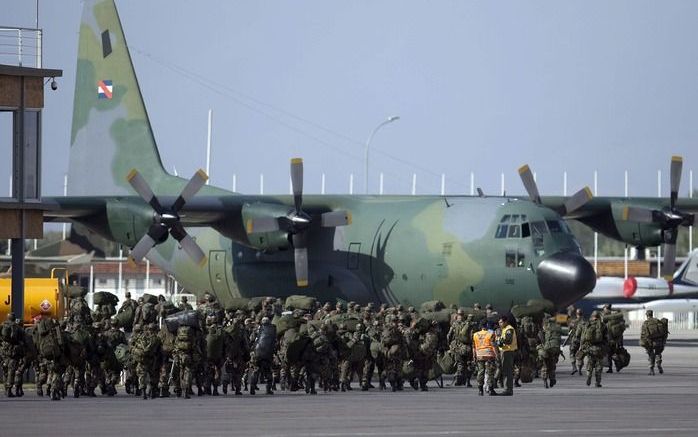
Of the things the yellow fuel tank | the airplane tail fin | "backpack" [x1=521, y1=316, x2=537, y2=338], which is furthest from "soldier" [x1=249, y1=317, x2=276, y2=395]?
the airplane tail fin

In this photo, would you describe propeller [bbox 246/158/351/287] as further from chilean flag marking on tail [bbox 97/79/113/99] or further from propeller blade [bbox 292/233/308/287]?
chilean flag marking on tail [bbox 97/79/113/99]

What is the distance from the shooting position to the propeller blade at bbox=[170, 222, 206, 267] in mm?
37375

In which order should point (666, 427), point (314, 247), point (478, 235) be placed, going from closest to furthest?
point (666, 427), point (478, 235), point (314, 247)

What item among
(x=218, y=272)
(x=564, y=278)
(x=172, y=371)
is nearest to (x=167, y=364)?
(x=172, y=371)

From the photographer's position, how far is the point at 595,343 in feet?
91.1

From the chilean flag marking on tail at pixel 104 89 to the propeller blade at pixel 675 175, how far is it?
61.1 feet

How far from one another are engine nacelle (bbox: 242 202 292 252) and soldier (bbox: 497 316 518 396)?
13315mm

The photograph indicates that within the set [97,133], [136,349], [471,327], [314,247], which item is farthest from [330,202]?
[136,349]

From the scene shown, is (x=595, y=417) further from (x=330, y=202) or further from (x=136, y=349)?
(x=330, y=202)

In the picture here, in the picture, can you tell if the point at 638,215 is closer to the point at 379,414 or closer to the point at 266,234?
the point at 266,234

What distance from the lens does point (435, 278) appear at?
120 ft

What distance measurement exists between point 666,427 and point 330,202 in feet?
76.4

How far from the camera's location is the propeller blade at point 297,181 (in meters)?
39.2

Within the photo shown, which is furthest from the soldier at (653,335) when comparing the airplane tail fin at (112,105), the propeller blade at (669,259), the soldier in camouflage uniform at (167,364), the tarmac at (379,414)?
the airplane tail fin at (112,105)
